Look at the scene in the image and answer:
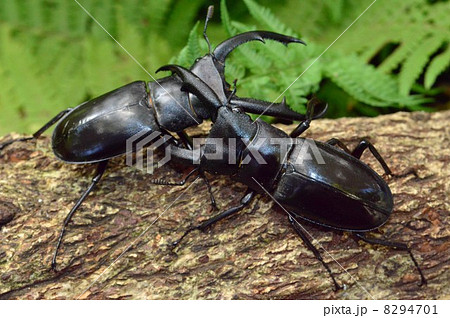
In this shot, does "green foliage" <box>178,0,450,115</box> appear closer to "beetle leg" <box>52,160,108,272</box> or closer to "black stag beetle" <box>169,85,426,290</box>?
"black stag beetle" <box>169,85,426,290</box>

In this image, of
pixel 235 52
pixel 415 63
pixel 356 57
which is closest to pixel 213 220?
pixel 235 52

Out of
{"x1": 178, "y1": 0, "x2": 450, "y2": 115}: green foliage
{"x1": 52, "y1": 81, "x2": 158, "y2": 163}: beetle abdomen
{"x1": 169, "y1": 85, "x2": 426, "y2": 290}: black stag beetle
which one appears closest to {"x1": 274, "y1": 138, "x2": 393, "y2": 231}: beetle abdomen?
{"x1": 169, "y1": 85, "x2": 426, "y2": 290}: black stag beetle

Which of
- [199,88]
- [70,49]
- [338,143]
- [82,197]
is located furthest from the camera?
[70,49]

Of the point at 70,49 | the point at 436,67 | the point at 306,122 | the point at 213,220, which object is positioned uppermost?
the point at 436,67

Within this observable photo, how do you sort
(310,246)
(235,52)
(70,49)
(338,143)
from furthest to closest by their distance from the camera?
(70,49) → (235,52) → (338,143) → (310,246)

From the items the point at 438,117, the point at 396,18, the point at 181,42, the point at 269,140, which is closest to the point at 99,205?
the point at 269,140

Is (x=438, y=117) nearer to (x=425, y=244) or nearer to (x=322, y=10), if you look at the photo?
(x=425, y=244)

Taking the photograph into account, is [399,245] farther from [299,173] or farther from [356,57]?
[356,57]
